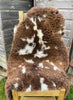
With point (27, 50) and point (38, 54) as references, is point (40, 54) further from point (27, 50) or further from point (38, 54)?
point (27, 50)

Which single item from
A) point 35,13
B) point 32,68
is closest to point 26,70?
point 32,68

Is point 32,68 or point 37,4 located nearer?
point 32,68

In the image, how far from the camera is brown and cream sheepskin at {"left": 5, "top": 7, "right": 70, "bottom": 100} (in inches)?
30.3

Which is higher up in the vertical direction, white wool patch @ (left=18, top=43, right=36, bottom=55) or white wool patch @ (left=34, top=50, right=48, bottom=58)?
white wool patch @ (left=18, top=43, right=36, bottom=55)

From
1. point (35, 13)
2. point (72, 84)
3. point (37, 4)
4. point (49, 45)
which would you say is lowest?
point (72, 84)

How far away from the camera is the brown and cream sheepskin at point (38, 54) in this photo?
0.77 meters

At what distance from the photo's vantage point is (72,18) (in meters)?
1.20

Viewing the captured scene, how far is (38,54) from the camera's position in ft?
3.54

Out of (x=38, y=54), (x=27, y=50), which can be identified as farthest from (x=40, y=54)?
(x=27, y=50)

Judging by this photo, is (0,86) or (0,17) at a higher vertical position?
(0,17)

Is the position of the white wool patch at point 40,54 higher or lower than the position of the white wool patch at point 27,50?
lower

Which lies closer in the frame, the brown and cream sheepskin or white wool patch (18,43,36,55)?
the brown and cream sheepskin

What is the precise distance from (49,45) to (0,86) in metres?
1.10

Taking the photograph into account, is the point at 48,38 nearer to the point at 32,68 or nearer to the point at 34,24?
the point at 34,24
